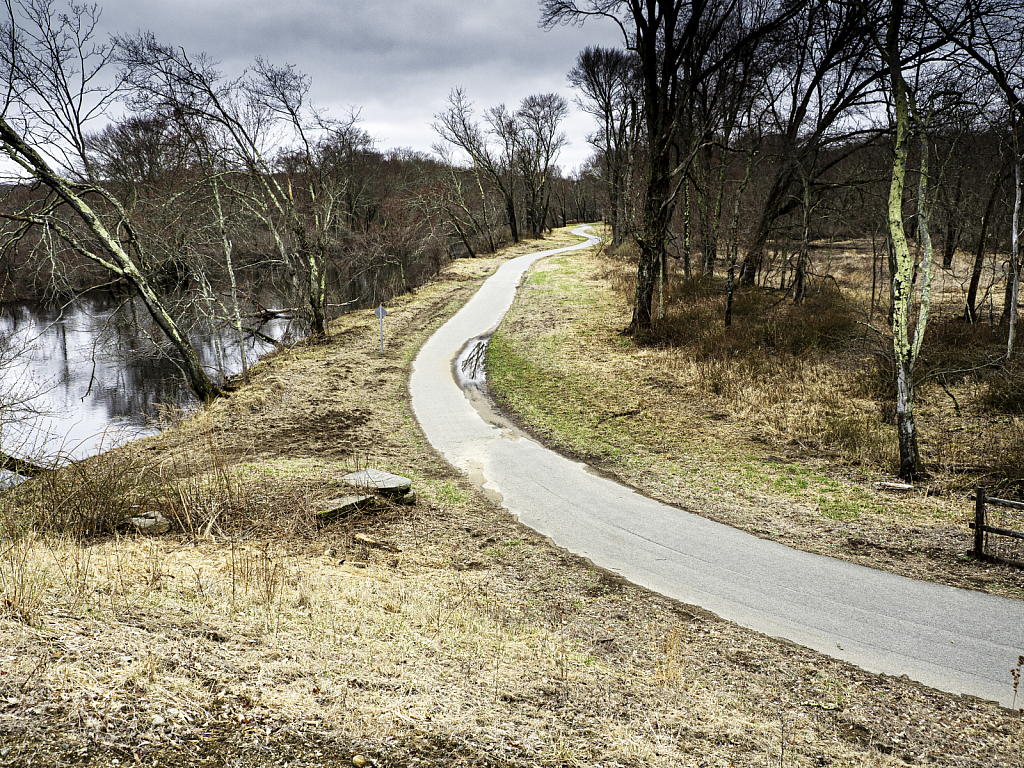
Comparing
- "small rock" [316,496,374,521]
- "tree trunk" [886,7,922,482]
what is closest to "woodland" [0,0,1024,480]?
"tree trunk" [886,7,922,482]

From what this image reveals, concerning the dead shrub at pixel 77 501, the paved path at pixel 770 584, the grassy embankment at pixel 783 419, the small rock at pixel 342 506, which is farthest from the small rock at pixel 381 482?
the grassy embankment at pixel 783 419

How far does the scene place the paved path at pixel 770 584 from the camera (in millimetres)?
5426

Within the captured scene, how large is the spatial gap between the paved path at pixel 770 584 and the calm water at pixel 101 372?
9.48 metres

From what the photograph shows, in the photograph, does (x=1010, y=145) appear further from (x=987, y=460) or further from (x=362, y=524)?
(x=362, y=524)

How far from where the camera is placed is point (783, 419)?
12203 millimetres

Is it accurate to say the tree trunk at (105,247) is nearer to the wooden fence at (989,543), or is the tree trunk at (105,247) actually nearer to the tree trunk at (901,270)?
the tree trunk at (901,270)

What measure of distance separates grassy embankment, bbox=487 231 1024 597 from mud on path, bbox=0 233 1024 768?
118 inches

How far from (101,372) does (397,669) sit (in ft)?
70.1

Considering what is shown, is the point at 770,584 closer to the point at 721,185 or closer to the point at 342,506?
the point at 342,506

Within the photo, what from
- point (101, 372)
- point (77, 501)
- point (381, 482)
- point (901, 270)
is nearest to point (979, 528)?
point (901, 270)

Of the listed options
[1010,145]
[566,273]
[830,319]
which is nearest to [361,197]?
[566,273]

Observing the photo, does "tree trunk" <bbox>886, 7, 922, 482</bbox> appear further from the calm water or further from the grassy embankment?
the calm water

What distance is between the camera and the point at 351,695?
4.00 meters

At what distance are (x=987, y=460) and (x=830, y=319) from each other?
861 centimetres
